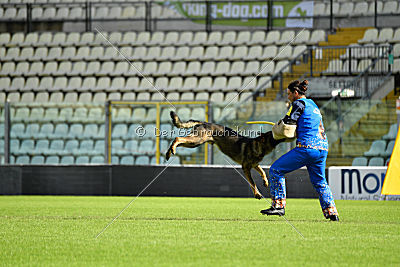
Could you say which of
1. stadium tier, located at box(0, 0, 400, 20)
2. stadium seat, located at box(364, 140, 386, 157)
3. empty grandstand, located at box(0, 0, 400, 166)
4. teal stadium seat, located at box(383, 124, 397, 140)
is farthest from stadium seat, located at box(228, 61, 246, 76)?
teal stadium seat, located at box(383, 124, 397, 140)

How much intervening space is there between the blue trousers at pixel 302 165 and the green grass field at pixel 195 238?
32cm

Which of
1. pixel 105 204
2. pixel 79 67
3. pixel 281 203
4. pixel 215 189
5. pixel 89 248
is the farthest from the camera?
pixel 79 67

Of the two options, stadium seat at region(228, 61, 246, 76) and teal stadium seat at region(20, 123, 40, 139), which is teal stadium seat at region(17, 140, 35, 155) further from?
stadium seat at region(228, 61, 246, 76)

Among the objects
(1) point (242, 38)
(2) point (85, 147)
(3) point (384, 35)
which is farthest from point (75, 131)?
(3) point (384, 35)

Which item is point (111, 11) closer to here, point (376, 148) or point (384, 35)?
point (384, 35)

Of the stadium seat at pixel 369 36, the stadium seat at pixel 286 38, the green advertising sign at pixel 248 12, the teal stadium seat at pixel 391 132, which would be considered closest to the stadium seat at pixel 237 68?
the stadium seat at pixel 286 38

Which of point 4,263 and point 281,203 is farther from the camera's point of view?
point 281,203

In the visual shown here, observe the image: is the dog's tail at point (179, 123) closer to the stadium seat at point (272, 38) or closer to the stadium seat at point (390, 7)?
the stadium seat at point (272, 38)

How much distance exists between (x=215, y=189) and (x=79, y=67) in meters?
10.1

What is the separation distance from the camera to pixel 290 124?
9430mm

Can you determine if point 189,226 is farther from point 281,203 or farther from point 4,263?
point 4,263

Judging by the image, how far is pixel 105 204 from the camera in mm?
14328

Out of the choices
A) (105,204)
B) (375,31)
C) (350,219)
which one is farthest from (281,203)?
(375,31)

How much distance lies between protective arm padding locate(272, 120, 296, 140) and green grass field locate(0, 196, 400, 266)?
116 cm
